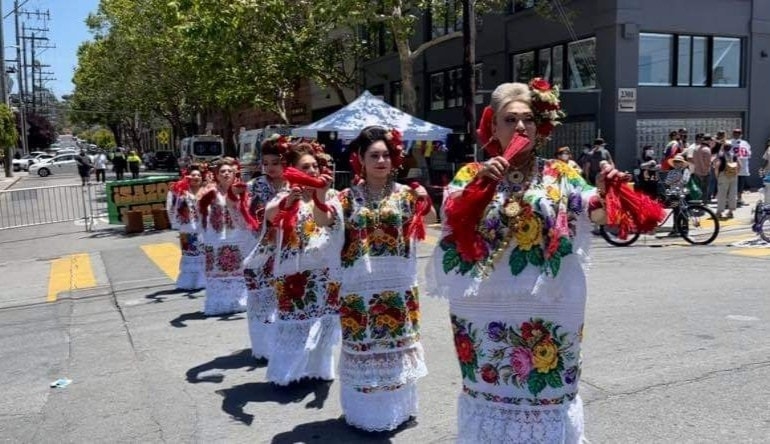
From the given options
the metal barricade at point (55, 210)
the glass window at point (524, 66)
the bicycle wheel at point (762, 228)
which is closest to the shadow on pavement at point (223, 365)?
the bicycle wheel at point (762, 228)

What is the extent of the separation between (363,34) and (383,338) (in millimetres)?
29035

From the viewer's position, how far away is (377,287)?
426 centimetres

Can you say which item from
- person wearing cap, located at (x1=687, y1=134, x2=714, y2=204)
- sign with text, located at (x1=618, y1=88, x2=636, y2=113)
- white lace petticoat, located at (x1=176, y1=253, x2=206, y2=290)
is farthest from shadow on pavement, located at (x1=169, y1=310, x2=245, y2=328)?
sign with text, located at (x1=618, y1=88, x2=636, y2=113)

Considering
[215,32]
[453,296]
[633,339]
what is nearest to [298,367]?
[453,296]

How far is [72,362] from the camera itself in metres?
6.46

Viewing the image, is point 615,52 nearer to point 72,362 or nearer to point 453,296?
point 72,362

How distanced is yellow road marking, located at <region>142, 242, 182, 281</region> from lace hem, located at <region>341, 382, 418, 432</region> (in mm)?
7016

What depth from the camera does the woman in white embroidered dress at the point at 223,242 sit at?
7289mm

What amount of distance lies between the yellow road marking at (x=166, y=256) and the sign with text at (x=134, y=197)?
3102mm

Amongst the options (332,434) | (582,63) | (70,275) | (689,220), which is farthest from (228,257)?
(582,63)

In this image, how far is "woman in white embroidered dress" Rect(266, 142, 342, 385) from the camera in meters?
4.93

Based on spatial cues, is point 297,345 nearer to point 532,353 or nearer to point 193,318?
point 532,353

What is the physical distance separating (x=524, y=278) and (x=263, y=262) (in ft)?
10.6

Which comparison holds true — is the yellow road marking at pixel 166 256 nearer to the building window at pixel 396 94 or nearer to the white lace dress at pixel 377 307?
the white lace dress at pixel 377 307
